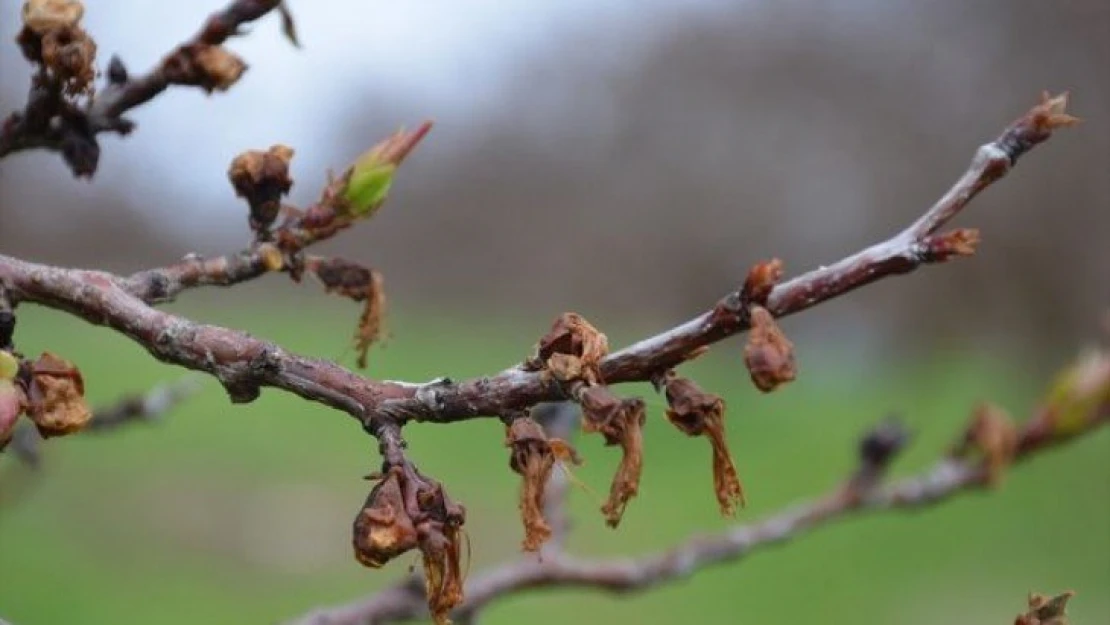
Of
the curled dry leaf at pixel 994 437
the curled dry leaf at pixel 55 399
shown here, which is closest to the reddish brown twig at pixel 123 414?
the curled dry leaf at pixel 55 399

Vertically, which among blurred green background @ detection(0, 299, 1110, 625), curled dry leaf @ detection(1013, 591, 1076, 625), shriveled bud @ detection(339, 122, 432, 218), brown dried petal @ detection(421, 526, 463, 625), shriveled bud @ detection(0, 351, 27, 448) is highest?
blurred green background @ detection(0, 299, 1110, 625)

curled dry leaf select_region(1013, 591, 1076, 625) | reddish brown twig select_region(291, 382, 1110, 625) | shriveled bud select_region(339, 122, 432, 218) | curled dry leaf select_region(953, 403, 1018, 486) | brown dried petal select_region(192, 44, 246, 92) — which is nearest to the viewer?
curled dry leaf select_region(1013, 591, 1076, 625)

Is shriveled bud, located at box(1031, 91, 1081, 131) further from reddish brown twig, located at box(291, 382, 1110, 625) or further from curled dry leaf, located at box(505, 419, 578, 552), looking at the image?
reddish brown twig, located at box(291, 382, 1110, 625)

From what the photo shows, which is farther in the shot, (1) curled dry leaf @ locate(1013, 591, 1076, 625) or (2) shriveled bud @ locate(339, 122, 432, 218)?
A: (2) shriveled bud @ locate(339, 122, 432, 218)

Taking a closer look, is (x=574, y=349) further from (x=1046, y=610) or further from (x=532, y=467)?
(x=1046, y=610)

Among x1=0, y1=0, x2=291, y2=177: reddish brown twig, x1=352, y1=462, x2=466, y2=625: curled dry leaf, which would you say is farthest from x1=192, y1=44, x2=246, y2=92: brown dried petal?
x1=352, y1=462, x2=466, y2=625: curled dry leaf

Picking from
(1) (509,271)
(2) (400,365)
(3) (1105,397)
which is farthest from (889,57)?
(3) (1105,397)

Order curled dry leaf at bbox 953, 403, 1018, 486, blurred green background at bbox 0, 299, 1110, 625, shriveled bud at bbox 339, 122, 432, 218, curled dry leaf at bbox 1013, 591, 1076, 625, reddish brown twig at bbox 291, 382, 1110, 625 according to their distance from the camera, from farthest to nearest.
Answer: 1. blurred green background at bbox 0, 299, 1110, 625
2. curled dry leaf at bbox 953, 403, 1018, 486
3. reddish brown twig at bbox 291, 382, 1110, 625
4. shriveled bud at bbox 339, 122, 432, 218
5. curled dry leaf at bbox 1013, 591, 1076, 625

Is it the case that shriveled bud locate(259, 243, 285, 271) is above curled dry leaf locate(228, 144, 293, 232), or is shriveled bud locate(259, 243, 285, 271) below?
below
